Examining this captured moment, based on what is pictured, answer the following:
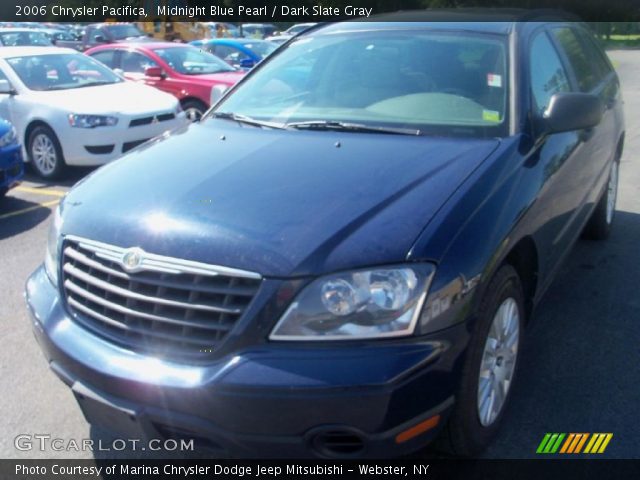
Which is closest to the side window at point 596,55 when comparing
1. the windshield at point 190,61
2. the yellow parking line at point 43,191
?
the yellow parking line at point 43,191

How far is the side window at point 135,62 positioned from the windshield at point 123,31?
10825 mm

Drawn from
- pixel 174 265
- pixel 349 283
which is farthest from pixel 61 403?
pixel 349 283

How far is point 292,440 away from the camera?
2.29 m

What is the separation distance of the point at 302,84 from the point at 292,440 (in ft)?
7.62

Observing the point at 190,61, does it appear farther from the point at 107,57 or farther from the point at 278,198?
the point at 278,198

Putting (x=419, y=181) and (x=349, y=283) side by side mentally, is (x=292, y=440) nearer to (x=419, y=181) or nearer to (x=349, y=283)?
(x=349, y=283)

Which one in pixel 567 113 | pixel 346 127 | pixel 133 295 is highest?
pixel 567 113

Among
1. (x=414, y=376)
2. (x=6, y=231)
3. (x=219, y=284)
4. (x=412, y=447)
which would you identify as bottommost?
(x=6, y=231)

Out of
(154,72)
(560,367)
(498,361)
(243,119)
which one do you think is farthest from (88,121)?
(498,361)

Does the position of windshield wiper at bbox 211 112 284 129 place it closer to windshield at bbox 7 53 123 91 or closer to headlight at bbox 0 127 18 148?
headlight at bbox 0 127 18 148

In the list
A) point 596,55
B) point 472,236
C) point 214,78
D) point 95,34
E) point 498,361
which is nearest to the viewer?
point 472,236

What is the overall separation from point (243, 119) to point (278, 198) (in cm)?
125

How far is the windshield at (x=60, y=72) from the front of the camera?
28.8 feet

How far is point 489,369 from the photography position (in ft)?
9.04
